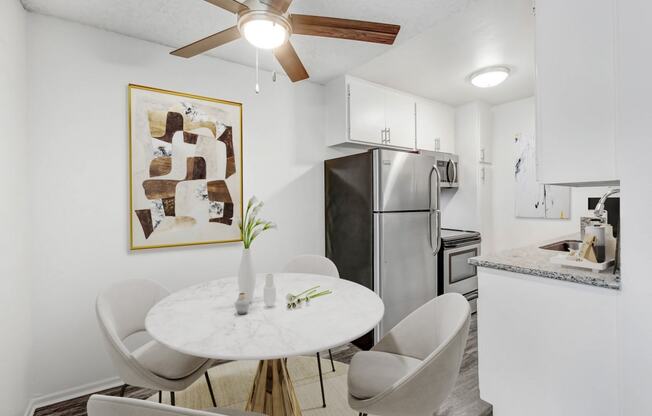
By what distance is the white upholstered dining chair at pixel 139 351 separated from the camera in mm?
1286

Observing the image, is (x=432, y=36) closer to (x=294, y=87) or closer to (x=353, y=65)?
(x=353, y=65)

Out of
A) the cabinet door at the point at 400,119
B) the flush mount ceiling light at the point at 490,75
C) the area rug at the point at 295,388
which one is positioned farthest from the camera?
the cabinet door at the point at 400,119

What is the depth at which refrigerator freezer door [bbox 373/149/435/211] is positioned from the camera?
260 cm

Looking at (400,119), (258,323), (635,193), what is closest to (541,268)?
(635,193)

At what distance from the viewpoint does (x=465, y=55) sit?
257 centimetres

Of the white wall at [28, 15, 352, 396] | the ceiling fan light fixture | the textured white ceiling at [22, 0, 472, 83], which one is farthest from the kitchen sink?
the white wall at [28, 15, 352, 396]

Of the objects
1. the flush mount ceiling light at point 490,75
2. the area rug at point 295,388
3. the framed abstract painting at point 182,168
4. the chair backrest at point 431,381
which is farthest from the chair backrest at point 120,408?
the flush mount ceiling light at point 490,75

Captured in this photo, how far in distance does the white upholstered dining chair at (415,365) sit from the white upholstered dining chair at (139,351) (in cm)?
78

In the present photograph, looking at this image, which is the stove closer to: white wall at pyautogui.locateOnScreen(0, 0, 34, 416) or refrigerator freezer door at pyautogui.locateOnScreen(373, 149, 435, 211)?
refrigerator freezer door at pyautogui.locateOnScreen(373, 149, 435, 211)

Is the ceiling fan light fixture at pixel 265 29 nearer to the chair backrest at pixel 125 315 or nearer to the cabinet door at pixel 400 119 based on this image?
the chair backrest at pixel 125 315

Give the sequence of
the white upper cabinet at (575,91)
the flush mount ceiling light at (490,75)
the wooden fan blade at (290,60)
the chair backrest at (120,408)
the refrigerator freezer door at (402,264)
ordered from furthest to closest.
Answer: the flush mount ceiling light at (490,75) < the refrigerator freezer door at (402,264) < the wooden fan blade at (290,60) < the white upper cabinet at (575,91) < the chair backrest at (120,408)

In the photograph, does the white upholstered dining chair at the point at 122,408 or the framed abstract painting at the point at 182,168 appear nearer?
the white upholstered dining chair at the point at 122,408

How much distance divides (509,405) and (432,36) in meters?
2.44

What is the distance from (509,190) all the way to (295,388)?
135 inches
